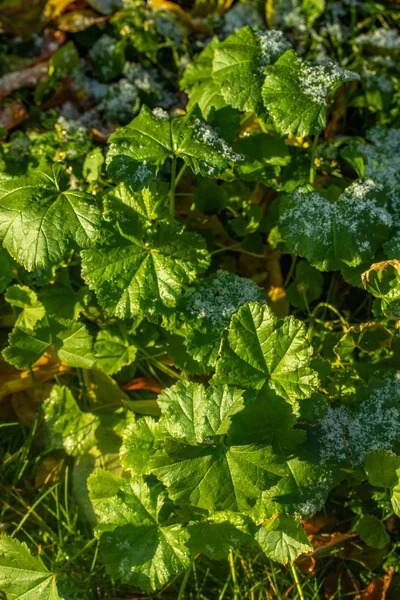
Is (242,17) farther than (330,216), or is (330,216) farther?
(242,17)

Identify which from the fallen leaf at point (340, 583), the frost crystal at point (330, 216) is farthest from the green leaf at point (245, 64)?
the fallen leaf at point (340, 583)

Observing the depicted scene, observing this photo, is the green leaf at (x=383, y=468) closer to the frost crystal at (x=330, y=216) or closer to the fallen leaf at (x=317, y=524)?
the fallen leaf at (x=317, y=524)

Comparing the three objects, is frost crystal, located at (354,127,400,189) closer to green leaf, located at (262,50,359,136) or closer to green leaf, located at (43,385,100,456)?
green leaf, located at (262,50,359,136)

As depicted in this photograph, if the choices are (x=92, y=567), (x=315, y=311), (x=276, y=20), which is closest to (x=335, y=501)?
(x=315, y=311)

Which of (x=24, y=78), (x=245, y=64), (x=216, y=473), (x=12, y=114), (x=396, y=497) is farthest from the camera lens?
(x=24, y=78)

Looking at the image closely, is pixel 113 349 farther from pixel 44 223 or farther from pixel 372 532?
pixel 372 532

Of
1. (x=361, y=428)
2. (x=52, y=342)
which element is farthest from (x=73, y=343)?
(x=361, y=428)
